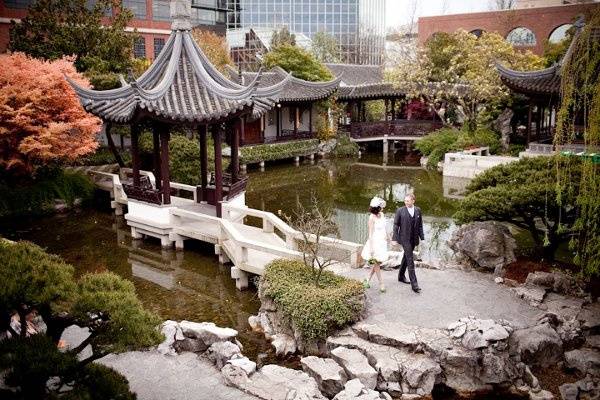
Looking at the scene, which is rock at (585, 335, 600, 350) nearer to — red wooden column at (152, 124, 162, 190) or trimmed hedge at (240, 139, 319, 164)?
red wooden column at (152, 124, 162, 190)

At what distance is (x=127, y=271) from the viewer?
40.2 feet

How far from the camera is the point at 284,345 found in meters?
8.15

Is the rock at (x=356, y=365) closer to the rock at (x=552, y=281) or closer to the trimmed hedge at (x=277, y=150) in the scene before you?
the rock at (x=552, y=281)

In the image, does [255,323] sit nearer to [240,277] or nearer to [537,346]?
[240,277]

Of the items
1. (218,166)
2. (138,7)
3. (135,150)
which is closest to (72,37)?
(135,150)

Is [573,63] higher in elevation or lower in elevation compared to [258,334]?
higher

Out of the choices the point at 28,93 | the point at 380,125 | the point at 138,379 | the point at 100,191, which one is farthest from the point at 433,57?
the point at 138,379

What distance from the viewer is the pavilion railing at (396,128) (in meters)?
30.7

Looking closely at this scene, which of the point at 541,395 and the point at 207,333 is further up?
the point at 207,333

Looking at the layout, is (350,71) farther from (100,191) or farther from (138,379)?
(138,379)

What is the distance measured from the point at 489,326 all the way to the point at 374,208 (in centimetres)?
250

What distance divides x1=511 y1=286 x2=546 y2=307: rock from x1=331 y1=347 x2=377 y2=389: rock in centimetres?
319

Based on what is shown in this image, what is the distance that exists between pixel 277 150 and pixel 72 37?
416 inches

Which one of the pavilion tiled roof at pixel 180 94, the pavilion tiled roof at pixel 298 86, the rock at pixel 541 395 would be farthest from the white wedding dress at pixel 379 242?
the pavilion tiled roof at pixel 298 86
